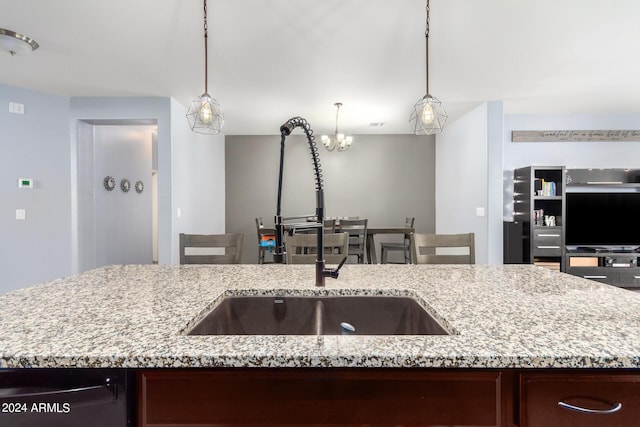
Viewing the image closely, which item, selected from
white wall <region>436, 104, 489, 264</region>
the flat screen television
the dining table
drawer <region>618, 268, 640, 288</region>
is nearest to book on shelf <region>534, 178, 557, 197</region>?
the flat screen television

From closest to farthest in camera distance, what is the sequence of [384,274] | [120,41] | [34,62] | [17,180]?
[384,274], [120,41], [34,62], [17,180]

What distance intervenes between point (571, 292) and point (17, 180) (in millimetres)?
4879

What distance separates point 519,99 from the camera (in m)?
4.03

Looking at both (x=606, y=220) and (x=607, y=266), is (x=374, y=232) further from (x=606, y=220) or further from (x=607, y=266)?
(x=606, y=220)

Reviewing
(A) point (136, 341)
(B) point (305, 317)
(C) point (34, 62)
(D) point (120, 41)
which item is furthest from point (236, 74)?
(A) point (136, 341)

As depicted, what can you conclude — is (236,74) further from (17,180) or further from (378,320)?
(378,320)

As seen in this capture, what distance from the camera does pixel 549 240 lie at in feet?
13.6

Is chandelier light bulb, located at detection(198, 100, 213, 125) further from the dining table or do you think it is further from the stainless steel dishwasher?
the dining table

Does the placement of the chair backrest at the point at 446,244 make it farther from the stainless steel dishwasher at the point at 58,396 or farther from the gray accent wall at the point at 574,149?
the gray accent wall at the point at 574,149

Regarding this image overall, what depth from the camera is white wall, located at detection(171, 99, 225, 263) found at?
13.5 ft

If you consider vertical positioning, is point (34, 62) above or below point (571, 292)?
above

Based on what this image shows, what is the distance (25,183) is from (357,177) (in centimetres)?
472

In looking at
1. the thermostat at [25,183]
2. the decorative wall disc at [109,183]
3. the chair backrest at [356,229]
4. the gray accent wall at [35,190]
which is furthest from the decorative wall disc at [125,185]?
the chair backrest at [356,229]

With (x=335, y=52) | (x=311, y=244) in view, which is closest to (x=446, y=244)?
(x=311, y=244)
